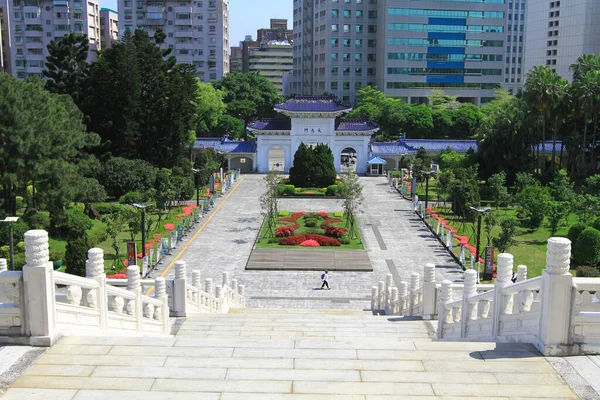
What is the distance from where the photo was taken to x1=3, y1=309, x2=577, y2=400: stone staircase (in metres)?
7.25

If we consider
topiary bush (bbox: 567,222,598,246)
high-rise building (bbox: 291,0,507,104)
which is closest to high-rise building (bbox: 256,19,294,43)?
high-rise building (bbox: 291,0,507,104)

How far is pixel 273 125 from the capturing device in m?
62.1

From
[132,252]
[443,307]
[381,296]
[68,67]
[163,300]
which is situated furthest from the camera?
[68,67]

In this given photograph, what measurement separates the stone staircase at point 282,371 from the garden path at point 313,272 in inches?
543

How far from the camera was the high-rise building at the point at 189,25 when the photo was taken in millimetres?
96750

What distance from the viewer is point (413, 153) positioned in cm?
6150

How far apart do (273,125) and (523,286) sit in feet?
175

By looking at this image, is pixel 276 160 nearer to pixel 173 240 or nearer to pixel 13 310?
pixel 173 240

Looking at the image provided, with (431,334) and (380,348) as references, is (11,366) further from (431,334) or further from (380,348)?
(431,334)

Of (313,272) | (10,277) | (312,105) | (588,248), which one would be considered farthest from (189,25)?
(10,277)

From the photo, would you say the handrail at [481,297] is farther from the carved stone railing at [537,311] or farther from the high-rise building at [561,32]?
the high-rise building at [561,32]

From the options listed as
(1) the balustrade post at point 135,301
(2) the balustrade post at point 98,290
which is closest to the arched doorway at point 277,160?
(1) the balustrade post at point 135,301

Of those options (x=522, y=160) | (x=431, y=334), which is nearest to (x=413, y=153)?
(x=522, y=160)

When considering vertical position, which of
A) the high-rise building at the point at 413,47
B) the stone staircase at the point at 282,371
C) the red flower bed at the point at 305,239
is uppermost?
the high-rise building at the point at 413,47
